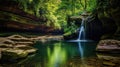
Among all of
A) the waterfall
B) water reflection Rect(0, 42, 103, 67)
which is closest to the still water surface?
water reflection Rect(0, 42, 103, 67)

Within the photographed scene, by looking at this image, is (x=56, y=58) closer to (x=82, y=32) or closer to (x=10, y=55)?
(x=10, y=55)

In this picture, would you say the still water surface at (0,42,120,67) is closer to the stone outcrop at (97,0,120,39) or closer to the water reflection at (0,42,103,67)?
the water reflection at (0,42,103,67)

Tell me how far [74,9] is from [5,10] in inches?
756

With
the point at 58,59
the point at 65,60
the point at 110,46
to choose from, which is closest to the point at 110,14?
the point at 110,46

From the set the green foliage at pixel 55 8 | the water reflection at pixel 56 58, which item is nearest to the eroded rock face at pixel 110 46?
the water reflection at pixel 56 58

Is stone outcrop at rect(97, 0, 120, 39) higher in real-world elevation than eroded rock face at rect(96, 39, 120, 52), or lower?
higher

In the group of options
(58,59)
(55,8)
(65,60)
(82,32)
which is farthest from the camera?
(55,8)

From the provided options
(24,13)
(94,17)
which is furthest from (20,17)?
(94,17)

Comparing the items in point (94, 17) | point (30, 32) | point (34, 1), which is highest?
point (34, 1)

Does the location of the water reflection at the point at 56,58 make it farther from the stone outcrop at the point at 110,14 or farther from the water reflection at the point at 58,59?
the stone outcrop at the point at 110,14

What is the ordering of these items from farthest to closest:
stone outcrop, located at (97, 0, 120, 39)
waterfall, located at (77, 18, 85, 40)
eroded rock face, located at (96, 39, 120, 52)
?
waterfall, located at (77, 18, 85, 40) < stone outcrop, located at (97, 0, 120, 39) < eroded rock face, located at (96, 39, 120, 52)

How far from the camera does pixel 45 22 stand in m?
39.3

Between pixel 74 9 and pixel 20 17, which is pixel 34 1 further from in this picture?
pixel 74 9

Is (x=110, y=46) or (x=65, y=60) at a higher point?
(x=110, y=46)
